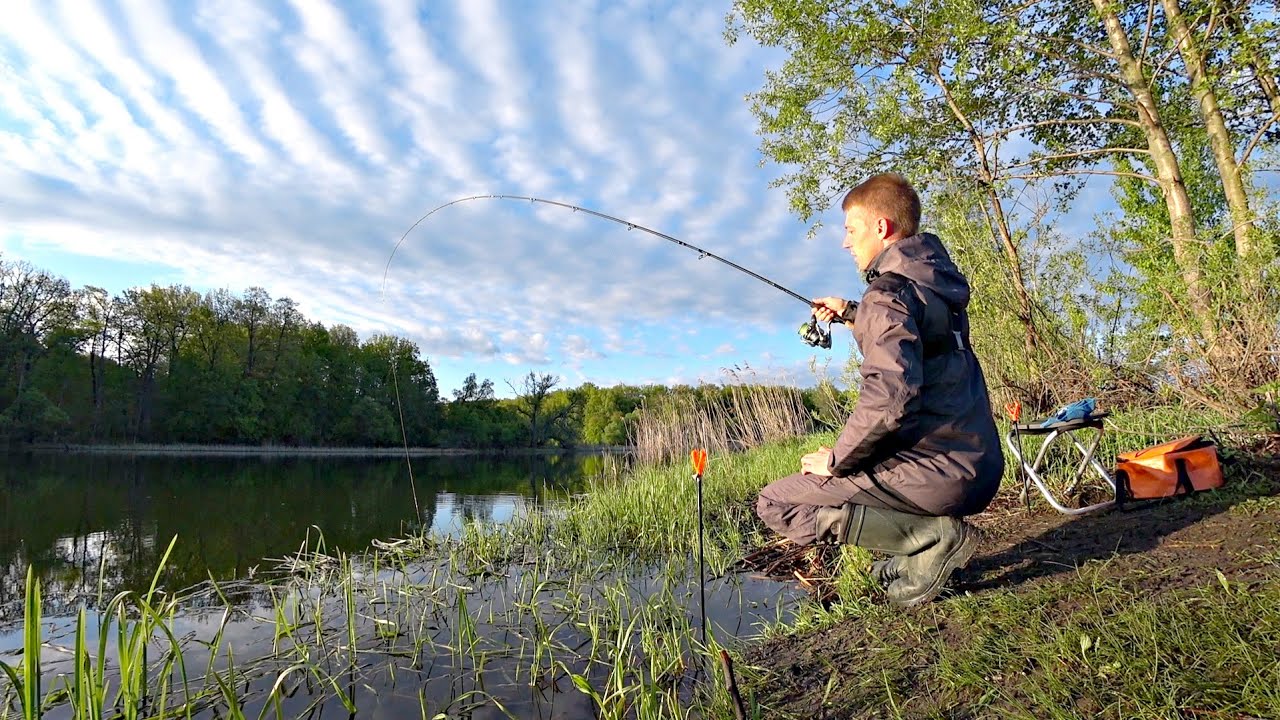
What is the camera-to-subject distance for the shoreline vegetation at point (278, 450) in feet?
126

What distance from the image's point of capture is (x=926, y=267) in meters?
2.49

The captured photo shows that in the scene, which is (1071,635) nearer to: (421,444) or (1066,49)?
(1066,49)

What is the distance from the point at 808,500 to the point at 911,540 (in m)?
0.45

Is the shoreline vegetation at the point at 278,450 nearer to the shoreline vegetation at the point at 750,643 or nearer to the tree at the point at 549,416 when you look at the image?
the tree at the point at 549,416

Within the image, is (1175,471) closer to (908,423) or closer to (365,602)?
(908,423)

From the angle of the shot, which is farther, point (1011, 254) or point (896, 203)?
point (1011, 254)

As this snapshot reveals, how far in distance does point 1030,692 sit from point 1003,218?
6.24 metres

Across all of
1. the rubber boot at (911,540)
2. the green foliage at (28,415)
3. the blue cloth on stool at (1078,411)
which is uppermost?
the green foliage at (28,415)

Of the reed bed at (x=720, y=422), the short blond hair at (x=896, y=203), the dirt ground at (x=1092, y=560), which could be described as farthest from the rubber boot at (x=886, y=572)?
the reed bed at (x=720, y=422)

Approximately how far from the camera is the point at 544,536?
614 cm

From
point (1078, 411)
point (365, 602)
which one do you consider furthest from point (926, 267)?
point (365, 602)

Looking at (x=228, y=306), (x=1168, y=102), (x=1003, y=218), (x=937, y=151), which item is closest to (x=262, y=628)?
(x=1003, y=218)

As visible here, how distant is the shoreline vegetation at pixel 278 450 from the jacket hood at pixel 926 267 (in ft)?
86.2

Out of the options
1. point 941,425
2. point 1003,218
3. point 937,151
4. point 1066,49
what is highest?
point 1066,49
